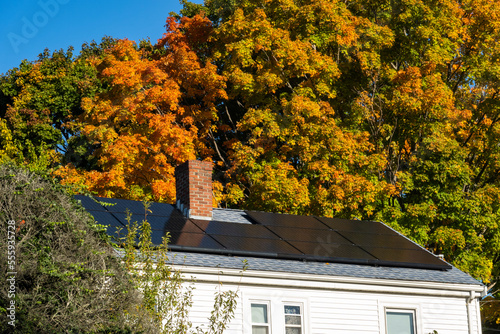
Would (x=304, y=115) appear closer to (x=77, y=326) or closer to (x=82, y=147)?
(x=82, y=147)

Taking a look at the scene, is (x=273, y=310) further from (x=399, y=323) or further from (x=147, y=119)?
(x=147, y=119)

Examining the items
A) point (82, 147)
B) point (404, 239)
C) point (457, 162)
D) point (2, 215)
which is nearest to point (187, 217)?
point (404, 239)

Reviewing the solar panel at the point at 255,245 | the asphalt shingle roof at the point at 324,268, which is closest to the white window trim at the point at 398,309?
the asphalt shingle roof at the point at 324,268

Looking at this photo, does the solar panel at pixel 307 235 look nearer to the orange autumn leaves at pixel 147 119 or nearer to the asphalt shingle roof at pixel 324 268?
the asphalt shingle roof at pixel 324 268

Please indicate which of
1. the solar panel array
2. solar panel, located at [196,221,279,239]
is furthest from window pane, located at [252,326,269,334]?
solar panel, located at [196,221,279,239]

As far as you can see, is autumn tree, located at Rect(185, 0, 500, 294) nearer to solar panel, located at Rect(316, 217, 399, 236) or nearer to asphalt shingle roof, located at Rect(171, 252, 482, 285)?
solar panel, located at Rect(316, 217, 399, 236)

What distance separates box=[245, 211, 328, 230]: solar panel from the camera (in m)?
20.2

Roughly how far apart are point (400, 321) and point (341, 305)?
6.13 ft

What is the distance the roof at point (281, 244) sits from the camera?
1700cm

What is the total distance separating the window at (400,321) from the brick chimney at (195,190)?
5.55 meters

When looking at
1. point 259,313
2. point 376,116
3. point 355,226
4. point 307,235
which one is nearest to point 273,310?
point 259,313

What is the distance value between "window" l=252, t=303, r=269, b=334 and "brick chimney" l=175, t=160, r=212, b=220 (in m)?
3.51

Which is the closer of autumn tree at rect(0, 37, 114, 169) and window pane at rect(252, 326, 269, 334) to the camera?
window pane at rect(252, 326, 269, 334)

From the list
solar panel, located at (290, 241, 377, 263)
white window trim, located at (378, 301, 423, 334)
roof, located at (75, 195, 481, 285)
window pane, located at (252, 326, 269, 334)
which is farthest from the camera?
solar panel, located at (290, 241, 377, 263)
